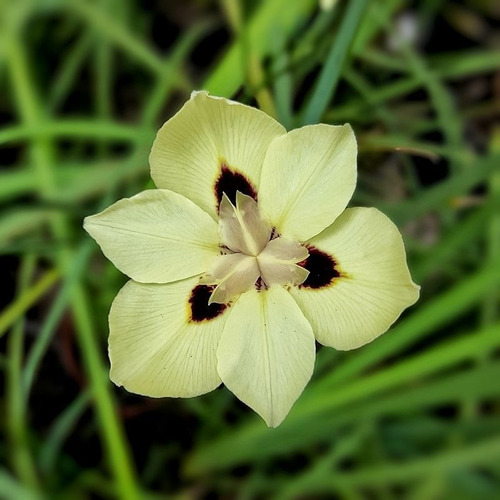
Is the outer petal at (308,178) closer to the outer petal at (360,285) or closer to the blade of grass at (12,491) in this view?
the outer petal at (360,285)

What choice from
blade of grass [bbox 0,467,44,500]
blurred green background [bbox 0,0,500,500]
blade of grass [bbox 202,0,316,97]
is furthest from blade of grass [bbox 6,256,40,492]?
blade of grass [bbox 202,0,316,97]

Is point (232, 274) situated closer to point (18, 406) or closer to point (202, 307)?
point (202, 307)

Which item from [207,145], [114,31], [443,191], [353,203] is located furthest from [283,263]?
[114,31]

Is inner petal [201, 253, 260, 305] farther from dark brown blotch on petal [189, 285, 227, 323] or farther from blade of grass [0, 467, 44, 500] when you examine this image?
blade of grass [0, 467, 44, 500]

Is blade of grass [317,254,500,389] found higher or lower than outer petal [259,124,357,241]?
lower

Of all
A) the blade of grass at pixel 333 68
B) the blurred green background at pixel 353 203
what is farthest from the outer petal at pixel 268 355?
the blurred green background at pixel 353 203

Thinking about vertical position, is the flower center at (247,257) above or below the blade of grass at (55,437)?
above

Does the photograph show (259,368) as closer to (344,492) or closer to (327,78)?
(327,78)
